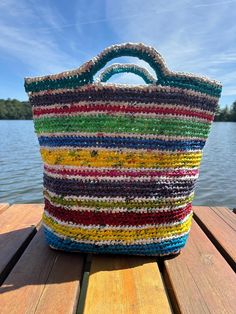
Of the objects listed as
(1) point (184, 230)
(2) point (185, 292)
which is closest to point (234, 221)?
(1) point (184, 230)

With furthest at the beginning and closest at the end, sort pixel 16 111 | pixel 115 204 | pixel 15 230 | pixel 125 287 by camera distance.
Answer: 1. pixel 16 111
2. pixel 15 230
3. pixel 115 204
4. pixel 125 287

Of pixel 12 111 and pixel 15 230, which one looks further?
pixel 12 111

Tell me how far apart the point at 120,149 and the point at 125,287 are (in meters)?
0.42

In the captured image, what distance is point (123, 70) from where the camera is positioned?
1.55 meters

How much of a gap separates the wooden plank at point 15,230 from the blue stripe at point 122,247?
172 millimetres

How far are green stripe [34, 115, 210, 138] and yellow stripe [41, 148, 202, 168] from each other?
0.23 feet

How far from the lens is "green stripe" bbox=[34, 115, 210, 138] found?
1.09m

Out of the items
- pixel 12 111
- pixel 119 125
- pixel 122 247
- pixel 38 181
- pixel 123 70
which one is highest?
pixel 123 70

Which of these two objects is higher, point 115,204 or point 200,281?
point 115,204

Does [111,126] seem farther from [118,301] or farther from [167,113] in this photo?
[118,301]

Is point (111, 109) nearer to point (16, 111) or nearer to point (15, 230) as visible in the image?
point (15, 230)

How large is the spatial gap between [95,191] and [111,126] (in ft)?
0.72

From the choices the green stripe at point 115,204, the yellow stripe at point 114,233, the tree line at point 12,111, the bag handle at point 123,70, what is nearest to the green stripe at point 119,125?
the green stripe at point 115,204

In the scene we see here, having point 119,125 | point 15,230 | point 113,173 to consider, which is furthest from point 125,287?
point 15,230
